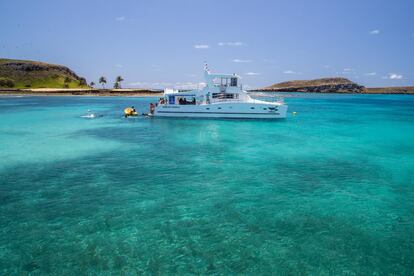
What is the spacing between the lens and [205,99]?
44.9m

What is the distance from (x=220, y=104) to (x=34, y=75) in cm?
15385

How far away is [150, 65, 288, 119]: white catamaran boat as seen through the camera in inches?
1715

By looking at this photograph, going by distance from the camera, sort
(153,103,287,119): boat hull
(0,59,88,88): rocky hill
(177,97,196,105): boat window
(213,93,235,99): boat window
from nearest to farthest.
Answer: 1. (153,103,287,119): boat hull
2. (213,93,235,99): boat window
3. (177,97,196,105): boat window
4. (0,59,88,88): rocky hill

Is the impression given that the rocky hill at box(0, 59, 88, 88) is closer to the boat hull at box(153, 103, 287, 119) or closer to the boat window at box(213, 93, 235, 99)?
the boat hull at box(153, 103, 287, 119)

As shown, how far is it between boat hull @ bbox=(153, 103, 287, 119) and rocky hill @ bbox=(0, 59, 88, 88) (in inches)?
5306

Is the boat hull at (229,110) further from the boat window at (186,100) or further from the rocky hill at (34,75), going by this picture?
the rocky hill at (34,75)

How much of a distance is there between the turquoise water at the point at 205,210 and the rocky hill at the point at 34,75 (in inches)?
6027

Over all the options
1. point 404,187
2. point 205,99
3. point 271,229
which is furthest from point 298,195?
point 205,99

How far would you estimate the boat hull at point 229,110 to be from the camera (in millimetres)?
43406

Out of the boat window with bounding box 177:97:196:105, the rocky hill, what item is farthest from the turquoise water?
the rocky hill

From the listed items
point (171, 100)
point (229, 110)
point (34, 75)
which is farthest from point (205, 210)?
point (34, 75)

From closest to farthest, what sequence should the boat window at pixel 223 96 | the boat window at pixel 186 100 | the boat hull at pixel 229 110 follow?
the boat hull at pixel 229 110 < the boat window at pixel 223 96 < the boat window at pixel 186 100

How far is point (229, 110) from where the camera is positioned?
143 ft

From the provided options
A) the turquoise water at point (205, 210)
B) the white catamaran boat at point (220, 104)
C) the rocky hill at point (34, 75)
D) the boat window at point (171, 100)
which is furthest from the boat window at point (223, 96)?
the rocky hill at point (34, 75)
